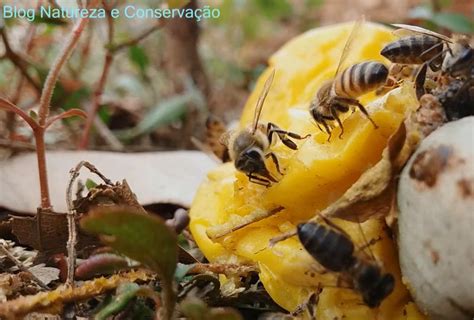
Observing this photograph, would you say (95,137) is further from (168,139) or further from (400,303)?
(400,303)

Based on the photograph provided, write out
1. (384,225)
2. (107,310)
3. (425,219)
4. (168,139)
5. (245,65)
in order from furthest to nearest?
(245,65)
(168,139)
(384,225)
(107,310)
(425,219)

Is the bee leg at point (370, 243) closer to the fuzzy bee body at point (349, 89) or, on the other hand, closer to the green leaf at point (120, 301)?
the fuzzy bee body at point (349, 89)

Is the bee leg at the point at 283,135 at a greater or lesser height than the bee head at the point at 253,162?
greater

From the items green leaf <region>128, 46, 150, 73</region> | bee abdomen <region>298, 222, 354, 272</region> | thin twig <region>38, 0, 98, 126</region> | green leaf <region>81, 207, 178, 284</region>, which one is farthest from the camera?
green leaf <region>128, 46, 150, 73</region>

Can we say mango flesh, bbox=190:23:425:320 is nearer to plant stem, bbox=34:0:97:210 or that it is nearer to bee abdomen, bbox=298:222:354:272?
bee abdomen, bbox=298:222:354:272

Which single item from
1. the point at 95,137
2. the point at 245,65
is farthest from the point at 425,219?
the point at 245,65

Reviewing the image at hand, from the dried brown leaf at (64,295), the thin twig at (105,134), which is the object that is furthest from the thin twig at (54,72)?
the thin twig at (105,134)

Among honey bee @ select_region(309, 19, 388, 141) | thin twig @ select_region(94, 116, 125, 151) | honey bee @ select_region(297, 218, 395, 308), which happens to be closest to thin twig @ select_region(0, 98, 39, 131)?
honey bee @ select_region(309, 19, 388, 141)
